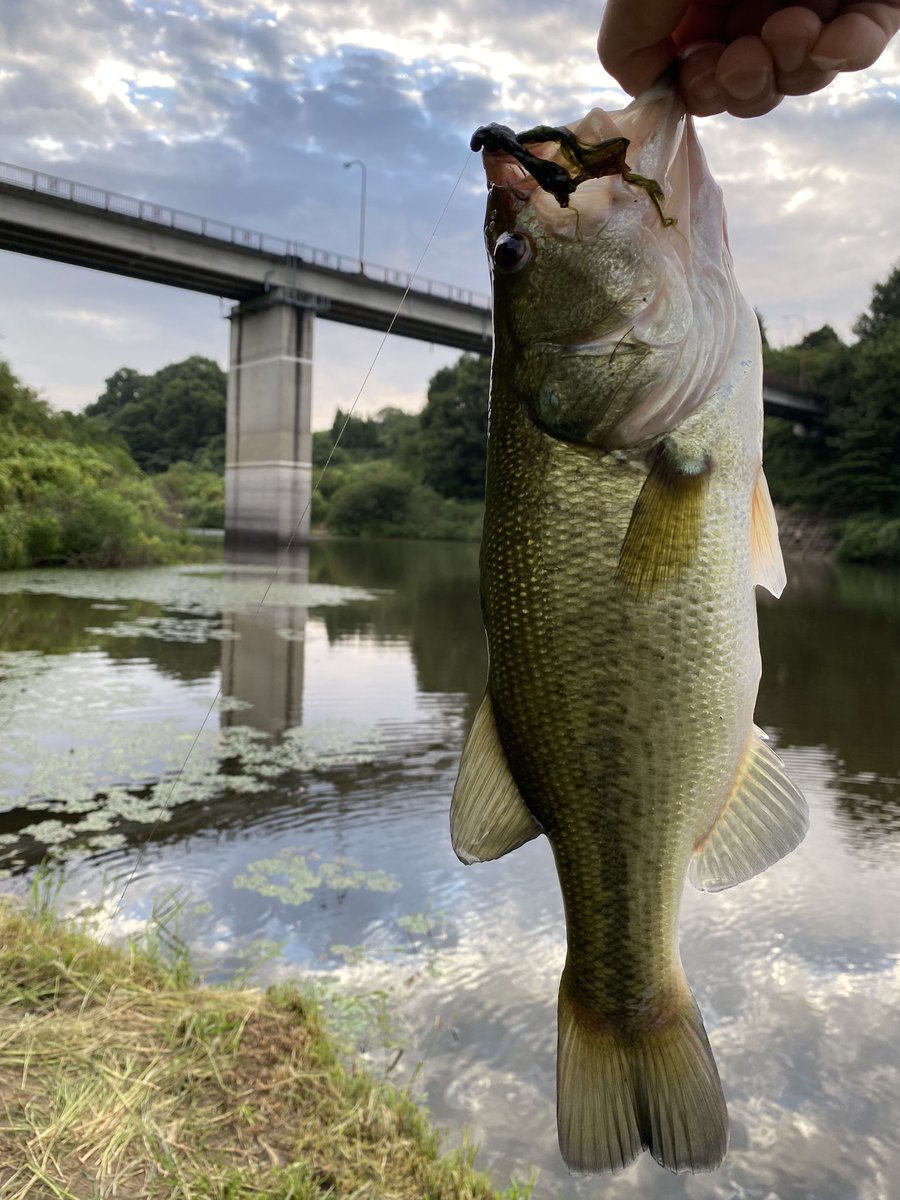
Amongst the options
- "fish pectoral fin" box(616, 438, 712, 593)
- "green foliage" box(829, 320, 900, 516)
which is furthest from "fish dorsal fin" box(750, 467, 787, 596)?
"green foliage" box(829, 320, 900, 516)

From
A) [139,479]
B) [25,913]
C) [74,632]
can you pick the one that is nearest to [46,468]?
[139,479]

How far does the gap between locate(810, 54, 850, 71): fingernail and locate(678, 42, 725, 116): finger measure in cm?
17

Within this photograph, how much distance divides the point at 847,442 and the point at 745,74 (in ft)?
108

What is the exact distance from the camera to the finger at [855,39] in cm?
141

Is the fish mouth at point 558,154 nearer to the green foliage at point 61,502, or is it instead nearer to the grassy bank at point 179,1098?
the grassy bank at point 179,1098

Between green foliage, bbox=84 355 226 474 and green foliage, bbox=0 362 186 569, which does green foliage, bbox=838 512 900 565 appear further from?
green foliage, bbox=84 355 226 474

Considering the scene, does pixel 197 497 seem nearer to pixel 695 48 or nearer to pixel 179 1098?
pixel 179 1098

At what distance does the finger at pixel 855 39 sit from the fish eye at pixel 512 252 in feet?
2.02

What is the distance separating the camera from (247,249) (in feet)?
101

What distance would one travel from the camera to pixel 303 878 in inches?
224

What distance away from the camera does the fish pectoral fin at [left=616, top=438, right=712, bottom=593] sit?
4.09 feet

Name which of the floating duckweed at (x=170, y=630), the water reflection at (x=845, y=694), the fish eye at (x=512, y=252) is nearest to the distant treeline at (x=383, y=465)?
the fish eye at (x=512, y=252)

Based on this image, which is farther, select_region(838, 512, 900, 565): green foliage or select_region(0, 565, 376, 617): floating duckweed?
select_region(838, 512, 900, 565): green foliage

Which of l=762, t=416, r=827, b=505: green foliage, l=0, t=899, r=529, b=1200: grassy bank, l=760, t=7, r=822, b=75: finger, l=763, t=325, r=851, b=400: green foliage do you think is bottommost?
l=0, t=899, r=529, b=1200: grassy bank
